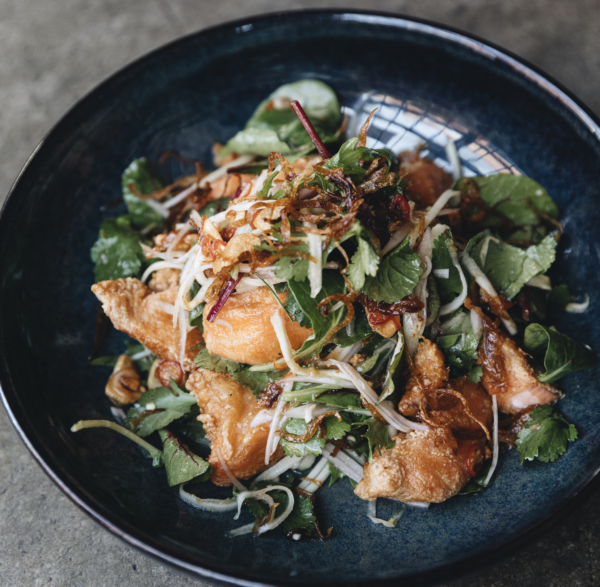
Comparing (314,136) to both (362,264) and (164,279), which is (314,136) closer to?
(362,264)

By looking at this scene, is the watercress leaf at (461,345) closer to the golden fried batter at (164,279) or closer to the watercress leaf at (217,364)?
the watercress leaf at (217,364)

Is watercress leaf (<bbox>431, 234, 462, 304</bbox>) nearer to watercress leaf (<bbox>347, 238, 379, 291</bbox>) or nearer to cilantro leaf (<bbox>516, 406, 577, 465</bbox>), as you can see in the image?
watercress leaf (<bbox>347, 238, 379, 291</bbox>)

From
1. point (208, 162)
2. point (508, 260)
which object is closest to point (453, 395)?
point (508, 260)

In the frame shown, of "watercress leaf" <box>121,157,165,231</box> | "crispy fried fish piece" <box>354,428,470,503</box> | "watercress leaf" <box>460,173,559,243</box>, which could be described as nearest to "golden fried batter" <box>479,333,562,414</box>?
"crispy fried fish piece" <box>354,428,470,503</box>

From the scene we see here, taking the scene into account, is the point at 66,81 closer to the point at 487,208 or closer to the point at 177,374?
the point at 177,374

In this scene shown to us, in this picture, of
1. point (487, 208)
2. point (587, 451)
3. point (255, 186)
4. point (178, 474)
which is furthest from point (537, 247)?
point (178, 474)

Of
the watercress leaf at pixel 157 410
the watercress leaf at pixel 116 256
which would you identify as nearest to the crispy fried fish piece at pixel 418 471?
the watercress leaf at pixel 157 410
